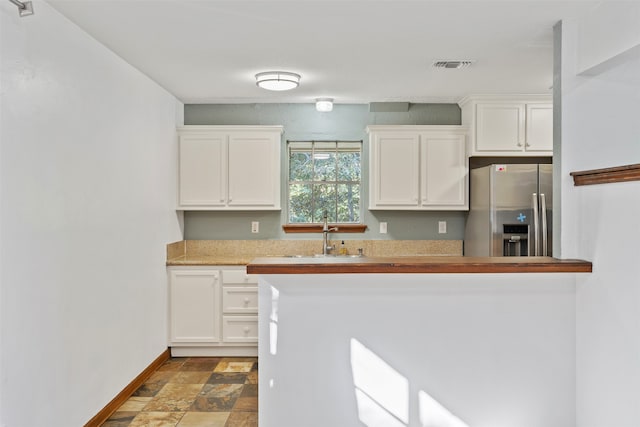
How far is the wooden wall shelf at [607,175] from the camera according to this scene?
216cm

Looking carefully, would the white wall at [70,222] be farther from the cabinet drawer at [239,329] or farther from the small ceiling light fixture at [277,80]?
the small ceiling light fixture at [277,80]

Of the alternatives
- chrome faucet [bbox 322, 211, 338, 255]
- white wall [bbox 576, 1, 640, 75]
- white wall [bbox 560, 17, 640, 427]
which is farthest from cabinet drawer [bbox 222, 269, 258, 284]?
white wall [bbox 576, 1, 640, 75]

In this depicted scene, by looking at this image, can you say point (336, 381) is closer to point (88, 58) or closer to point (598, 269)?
point (598, 269)

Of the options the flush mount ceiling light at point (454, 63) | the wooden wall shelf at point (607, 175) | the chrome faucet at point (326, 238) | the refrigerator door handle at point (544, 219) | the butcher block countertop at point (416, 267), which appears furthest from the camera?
the chrome faucet at point (326, 238)

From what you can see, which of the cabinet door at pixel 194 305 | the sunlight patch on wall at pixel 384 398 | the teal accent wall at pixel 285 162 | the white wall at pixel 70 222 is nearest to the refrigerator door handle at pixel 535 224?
the teal accent wall at pixel 285 162

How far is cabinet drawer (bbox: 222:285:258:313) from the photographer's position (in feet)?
14.7

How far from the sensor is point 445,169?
4641 mm

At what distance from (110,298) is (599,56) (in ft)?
10.5

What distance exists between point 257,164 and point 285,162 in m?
0.39

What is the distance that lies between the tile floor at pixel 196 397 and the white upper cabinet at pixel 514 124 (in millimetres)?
2968

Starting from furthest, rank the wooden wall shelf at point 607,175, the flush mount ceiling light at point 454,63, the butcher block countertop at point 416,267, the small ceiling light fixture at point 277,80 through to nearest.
Answer: 1. the small ceiling light fixture at point 277,80
2. the flush mount ceiling light at point 454,63
3. the butcher block countertop at point 416,267
4. the wooden wall shelf at point 607,175

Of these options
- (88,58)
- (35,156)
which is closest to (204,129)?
(88,58)

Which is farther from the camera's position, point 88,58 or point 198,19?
point 88,58

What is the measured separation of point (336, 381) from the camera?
100 inches
